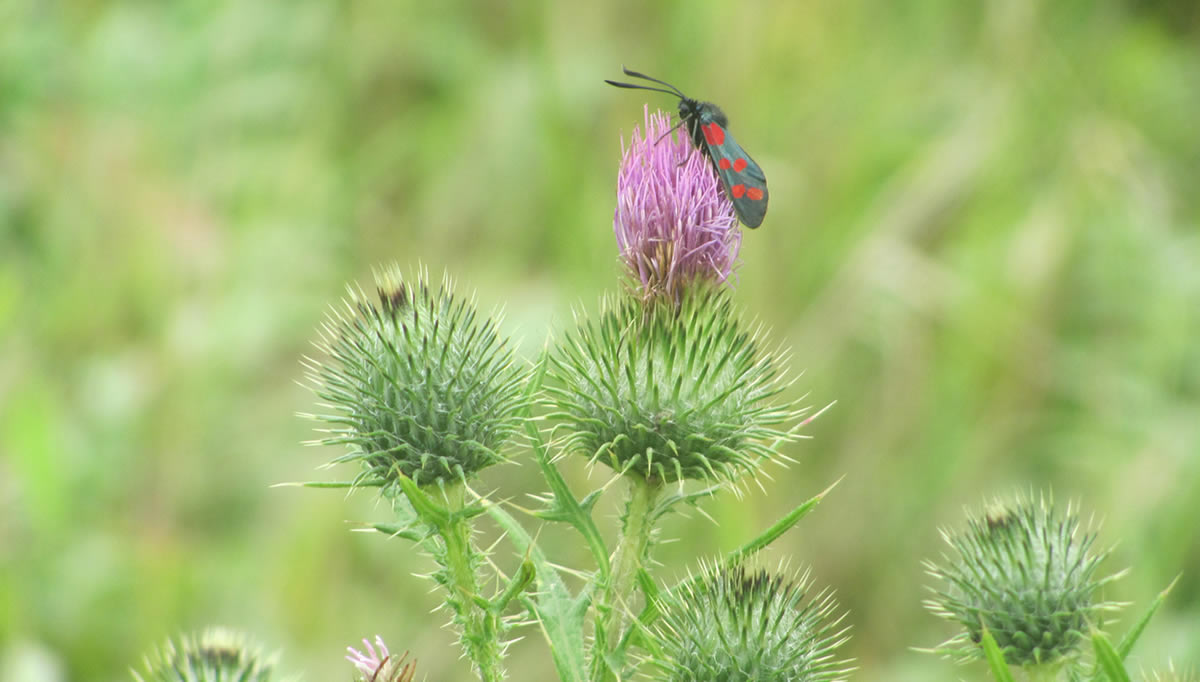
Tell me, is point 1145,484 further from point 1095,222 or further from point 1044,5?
point 1044,5

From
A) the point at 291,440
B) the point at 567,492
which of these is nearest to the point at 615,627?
the point at 567,492

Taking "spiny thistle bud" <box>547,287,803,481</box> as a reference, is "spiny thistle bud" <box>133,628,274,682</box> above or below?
below

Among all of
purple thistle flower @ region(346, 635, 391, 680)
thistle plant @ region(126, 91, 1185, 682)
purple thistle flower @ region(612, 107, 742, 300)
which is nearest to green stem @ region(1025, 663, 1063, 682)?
thistle plant @ region(126, 91, 1185, 682)

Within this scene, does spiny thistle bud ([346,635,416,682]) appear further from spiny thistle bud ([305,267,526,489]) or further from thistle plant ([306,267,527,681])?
spiny thistle bud ([305,267,526,489])

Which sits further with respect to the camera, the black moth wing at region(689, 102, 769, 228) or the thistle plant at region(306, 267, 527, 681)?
the black moth wing at region(689, 102, 769, 228)

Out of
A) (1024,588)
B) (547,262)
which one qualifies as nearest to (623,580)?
(1024,588)

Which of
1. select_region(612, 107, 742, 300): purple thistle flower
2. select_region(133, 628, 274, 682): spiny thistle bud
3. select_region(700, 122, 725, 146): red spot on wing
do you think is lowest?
select_region(133, 628, 274, 682): spiny thistle bud

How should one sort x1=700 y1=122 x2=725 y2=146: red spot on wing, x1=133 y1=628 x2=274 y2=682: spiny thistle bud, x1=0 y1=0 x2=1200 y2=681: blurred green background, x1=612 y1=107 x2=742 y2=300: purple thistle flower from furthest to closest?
x1=0 y1=0 x2=1200 y2=681: blurred green background < x1=700 y1=122 x2=725 y2=146: red spot on wing < x1=612 y1=107 x2=742 y2=300: purple thistle flower < x1=133 y1=628 x2=274 y2=682: spiny thistle bud
